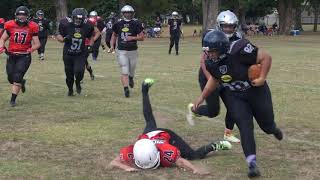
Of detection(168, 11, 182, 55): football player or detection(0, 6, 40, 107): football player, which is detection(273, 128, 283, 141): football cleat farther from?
detection(168, 11, 182, 55): football player

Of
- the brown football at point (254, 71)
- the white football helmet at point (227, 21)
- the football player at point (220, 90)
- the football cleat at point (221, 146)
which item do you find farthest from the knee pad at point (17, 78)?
the brown football at point (254, 71)

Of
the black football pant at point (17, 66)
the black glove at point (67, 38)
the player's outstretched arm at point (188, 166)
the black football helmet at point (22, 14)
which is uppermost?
the black football helmet at point (22, 14)

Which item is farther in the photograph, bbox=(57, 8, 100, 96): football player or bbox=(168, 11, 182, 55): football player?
bbox=(168, 11, 182, 55): football player

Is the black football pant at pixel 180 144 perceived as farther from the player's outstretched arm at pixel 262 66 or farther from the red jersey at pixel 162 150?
the player's outstretched arm at pixel 262 66

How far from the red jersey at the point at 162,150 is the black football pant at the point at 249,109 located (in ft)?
2.67

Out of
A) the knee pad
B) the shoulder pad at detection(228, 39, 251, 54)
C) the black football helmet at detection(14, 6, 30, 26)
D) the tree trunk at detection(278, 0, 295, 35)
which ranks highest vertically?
the black football helmet at detection(14, 6, 30, 26)

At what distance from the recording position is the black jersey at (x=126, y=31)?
1316 cm

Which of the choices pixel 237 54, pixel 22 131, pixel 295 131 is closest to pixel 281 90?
pixel 295 131

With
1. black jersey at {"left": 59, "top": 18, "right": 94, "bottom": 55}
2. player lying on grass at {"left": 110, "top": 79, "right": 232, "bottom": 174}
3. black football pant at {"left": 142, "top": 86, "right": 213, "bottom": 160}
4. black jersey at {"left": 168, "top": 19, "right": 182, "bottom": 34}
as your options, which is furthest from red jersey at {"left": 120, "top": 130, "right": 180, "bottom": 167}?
black jersey at {"left": 168, "top": 19, "right": 182, "bottom": 34}

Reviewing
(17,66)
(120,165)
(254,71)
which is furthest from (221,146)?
(17,66)

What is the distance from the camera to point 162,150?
21.8ft

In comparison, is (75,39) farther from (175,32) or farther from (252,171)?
(175,32)

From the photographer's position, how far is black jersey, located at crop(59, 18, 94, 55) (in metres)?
12.5

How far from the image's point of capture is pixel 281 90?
1368cm
